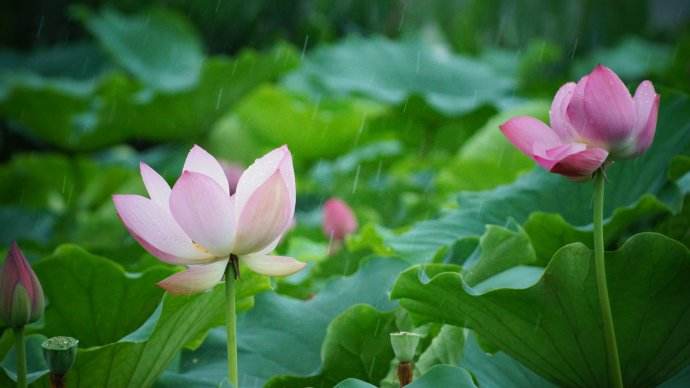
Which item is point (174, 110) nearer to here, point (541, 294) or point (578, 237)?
point (578, 237)

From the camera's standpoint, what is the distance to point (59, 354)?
0.72 meters

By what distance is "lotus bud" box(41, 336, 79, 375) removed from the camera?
0.72m

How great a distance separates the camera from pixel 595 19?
448 centimetres

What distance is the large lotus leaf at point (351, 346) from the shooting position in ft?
2.81

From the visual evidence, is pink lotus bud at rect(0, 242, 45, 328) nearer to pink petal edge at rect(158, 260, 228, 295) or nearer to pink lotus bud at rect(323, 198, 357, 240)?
pink petal edge at rect(158, 260, 228, 295)

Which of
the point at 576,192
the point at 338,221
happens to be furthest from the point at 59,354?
the point at 338,221

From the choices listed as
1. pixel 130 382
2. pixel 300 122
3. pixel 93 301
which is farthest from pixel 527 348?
pixel 300 122

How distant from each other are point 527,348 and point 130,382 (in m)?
0.34

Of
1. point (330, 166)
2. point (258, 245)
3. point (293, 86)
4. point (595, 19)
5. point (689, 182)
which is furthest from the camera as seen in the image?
point (595, 19)

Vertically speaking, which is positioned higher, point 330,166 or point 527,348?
point 527,348

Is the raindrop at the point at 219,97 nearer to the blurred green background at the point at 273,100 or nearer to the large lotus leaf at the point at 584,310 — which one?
the blurred green background at the point at 273,100

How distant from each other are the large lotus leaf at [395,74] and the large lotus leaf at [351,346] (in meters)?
1.83

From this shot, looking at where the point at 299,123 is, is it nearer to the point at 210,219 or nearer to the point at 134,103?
the point at 134,103

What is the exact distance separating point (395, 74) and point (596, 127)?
88.7 inches
